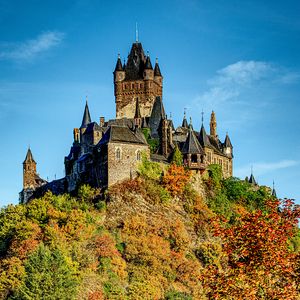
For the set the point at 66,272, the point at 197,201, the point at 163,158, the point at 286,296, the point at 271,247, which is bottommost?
the point at 286,296

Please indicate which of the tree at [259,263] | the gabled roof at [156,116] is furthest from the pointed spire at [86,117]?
the tree at [259,263]

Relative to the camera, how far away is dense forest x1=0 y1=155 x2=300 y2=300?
202ft

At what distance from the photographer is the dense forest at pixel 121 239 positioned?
61469 mm

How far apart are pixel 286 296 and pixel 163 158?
175 feet

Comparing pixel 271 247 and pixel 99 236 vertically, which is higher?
pixel 99 236

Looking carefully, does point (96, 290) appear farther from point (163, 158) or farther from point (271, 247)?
point (271, 247)

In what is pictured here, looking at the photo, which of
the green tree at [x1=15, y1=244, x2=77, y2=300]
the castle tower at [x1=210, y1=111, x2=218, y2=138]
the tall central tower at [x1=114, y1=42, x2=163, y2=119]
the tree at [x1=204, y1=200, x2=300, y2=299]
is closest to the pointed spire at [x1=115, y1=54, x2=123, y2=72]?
the tall central tower at [x1=114, y1=42, x2=163, y2=119]

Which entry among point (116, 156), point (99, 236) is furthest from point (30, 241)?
point (116, 156)

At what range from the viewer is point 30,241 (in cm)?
6650

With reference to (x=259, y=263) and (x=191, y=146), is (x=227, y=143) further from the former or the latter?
(x=259, y=263)

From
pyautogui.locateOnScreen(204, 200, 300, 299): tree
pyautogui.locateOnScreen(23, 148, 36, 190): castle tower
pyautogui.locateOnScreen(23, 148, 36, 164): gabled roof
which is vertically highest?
pyautogui.locateOnScreen(23, 148, 36, 164): gabled roof

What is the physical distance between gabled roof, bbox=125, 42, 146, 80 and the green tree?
33.9 m

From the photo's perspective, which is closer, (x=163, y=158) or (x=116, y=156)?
(x=116, y=156)

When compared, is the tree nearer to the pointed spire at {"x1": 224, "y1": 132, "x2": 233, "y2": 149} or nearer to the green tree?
the green tree
